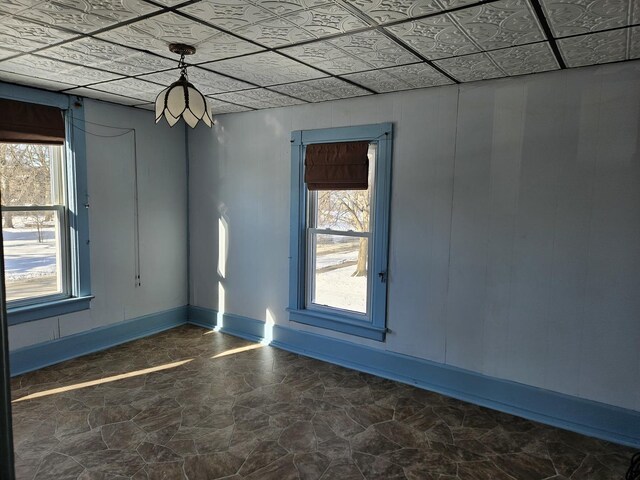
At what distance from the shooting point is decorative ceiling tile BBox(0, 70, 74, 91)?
364cm

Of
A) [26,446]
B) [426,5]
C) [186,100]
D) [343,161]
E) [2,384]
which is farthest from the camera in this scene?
[343,161]

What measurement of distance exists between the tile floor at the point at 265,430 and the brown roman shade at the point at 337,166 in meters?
1.79

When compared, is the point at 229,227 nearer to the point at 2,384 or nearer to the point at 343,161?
the point at 343,161

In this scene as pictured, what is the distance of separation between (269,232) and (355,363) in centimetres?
166

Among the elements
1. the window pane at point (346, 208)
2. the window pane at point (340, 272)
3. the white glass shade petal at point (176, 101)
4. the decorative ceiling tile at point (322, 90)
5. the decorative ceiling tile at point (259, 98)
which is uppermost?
the decorative ceiling tile at point (259, 98)

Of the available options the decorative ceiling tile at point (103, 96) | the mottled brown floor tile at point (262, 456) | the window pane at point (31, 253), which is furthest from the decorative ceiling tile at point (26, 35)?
the mottled brown floor tile at point (262, 456)

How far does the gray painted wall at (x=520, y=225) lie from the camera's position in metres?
3.12

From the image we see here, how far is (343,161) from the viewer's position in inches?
168

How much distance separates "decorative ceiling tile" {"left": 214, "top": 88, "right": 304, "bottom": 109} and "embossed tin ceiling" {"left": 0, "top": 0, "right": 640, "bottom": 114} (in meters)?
0.26

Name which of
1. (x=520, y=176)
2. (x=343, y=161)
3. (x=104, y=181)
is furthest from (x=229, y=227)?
(x=520, y=176)

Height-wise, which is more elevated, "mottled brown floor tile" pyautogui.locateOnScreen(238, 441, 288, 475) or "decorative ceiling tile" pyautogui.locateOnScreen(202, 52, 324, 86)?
"decorative ceiling tile" pyautogui.locateOnScreen(202, 52, 324, 86)

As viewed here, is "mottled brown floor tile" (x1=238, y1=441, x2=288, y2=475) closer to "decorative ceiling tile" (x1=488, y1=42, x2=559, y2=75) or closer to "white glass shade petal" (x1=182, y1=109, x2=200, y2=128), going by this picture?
"white glass shade petal" (x1=182, y1=109, x2=200, y2=128)

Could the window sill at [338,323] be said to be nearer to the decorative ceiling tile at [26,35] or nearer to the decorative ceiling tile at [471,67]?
the decorative ceiling tile at [471,67]

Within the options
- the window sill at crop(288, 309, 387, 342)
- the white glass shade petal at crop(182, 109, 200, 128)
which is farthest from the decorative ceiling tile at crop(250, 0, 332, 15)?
the window sill at crop(288, 309, 387, 342)
